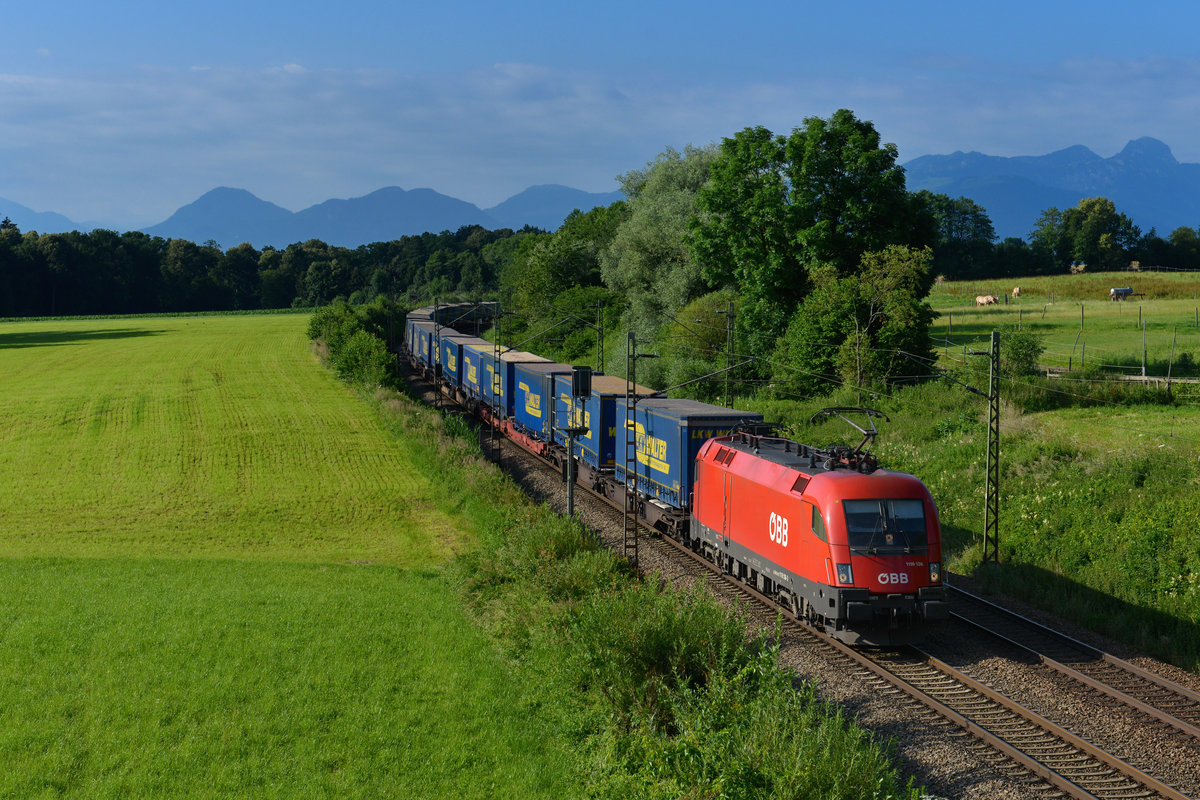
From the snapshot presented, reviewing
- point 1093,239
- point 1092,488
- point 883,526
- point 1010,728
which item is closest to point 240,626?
point 883,526

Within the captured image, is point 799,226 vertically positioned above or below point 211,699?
above

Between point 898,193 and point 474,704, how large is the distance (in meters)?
38.9

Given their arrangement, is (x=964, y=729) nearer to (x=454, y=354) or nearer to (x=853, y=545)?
(x=853, y=545)

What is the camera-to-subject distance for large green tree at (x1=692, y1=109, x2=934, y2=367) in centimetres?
4641

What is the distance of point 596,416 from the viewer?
31.4 meters

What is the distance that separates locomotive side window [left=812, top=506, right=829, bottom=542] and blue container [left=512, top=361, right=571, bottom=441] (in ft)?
59.7

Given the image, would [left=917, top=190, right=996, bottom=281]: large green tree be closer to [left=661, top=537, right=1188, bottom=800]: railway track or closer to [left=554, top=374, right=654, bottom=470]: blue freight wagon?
[left=554, top=374, right=654, bottom=470]: blue freight wagon

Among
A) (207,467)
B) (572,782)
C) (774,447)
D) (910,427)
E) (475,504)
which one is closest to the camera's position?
(572,782)

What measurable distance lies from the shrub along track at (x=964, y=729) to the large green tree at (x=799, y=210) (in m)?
30.9

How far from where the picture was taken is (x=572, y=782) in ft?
44.4

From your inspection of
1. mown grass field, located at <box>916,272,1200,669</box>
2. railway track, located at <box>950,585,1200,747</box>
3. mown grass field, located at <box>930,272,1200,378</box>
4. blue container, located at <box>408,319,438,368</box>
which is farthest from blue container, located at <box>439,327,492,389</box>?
railway track, located at <box>950,585,1200,747</box>

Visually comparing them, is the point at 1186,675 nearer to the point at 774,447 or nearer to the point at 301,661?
the point at 774,447

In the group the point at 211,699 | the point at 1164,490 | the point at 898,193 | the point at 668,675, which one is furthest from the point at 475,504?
the point at 898,193

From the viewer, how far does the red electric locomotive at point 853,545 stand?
16.9 meters
